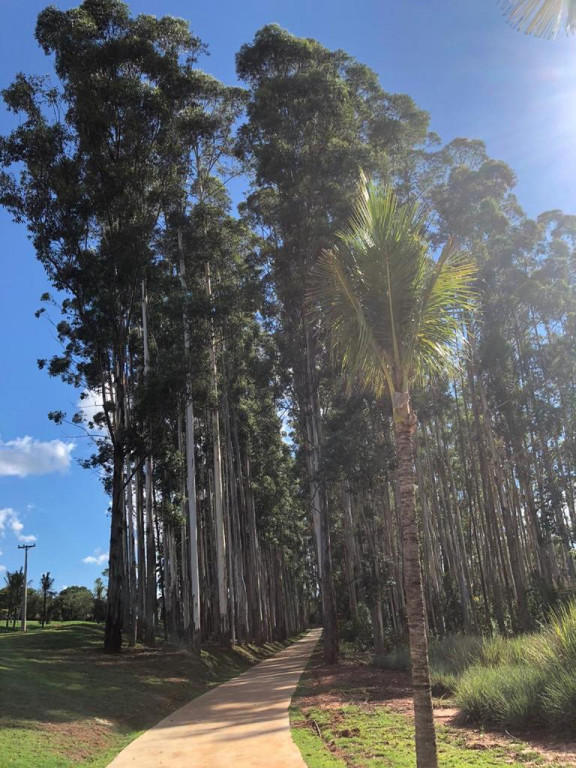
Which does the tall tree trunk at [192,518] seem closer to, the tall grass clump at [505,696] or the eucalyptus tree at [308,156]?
the eucalyptus tree at [308,156]

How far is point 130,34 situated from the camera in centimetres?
2078

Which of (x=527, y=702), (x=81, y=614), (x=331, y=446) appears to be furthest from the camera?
(x=81, y=614)

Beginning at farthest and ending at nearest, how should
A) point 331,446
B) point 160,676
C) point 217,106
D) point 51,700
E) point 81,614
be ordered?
point 81,614
point 217,106
point 331,446
point 160,676
point 51,700

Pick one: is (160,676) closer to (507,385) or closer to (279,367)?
(279,367)

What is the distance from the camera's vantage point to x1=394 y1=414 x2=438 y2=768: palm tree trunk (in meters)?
5.17

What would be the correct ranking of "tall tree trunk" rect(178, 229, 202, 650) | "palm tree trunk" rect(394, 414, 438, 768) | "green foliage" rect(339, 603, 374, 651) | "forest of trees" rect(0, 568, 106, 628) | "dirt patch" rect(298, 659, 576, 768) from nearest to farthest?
"palm tree trunk" rect(394, 414, 438, 768), "dirt patch" rect(298, 659, 576, 768), "tall tree trunk" rect(178, 229, 202, 650), "green foliage" rect(339, 603, 374, 651), "forest of trees" rect(0, 568, 106, 628)

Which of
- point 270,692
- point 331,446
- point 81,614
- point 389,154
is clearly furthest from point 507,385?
point 81,614

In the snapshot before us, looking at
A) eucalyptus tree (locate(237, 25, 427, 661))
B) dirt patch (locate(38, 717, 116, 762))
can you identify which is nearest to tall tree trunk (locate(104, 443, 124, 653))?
eucalyptus tree (locate(237, 25, 427, 661))

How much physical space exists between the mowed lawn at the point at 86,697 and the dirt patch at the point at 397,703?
3312 millimetres

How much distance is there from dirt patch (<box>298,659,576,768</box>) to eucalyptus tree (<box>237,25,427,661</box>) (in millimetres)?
3959

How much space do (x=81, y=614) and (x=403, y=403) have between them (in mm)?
88779

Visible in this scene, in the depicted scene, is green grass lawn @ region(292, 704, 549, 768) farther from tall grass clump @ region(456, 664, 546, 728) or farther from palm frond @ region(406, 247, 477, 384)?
palm frond @ region(406, 247, 477, 384)

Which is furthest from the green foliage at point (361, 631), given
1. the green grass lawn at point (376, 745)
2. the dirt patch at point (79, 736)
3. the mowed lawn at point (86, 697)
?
the dirt patch at point (79, 736)

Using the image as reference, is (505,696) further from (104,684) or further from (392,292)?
(104,684)
